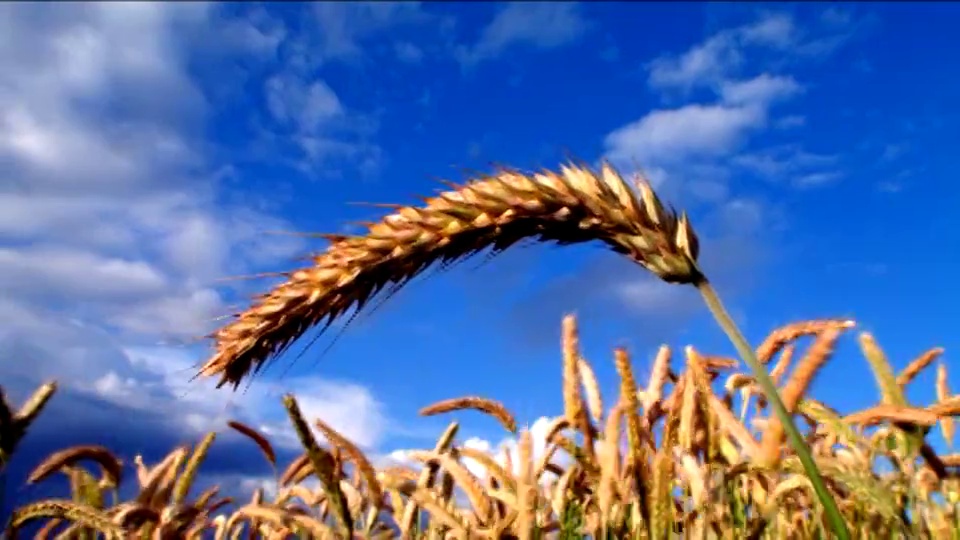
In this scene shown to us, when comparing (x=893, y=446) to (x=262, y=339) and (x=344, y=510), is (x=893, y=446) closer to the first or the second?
(x=262, y=339)

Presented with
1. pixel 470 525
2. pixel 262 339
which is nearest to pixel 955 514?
pixel 470 525

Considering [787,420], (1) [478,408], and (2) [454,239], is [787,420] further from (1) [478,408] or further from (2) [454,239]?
(1) [478,408]

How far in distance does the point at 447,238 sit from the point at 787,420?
104cm

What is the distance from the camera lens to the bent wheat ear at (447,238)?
2.82 metres

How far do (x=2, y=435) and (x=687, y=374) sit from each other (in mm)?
1934

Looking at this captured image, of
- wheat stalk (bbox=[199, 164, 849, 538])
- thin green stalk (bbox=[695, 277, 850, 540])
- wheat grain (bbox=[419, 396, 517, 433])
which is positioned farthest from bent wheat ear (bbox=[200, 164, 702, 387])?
wheat grain (bbox=[419, 396, 517, 433])

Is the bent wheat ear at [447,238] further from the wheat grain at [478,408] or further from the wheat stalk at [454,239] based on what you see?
the wheat grain at [478,408]

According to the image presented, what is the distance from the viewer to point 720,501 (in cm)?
296

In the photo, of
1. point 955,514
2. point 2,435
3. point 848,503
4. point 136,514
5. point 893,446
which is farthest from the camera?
point 893,446

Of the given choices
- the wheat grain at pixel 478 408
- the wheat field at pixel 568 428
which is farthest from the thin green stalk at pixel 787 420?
the wheat grain at pixel 478 408

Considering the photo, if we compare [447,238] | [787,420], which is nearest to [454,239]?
[447,238]

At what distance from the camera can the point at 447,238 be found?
2.85m

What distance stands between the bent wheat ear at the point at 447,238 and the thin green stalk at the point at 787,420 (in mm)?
241

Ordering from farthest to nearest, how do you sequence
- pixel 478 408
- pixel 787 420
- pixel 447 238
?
1. pixel 478 408
2. pixel 447 238
3. pixel 787 420
